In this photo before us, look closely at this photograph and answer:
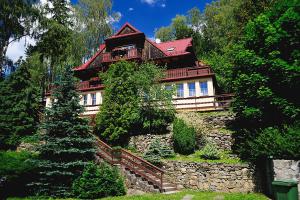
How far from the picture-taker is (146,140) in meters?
20.7

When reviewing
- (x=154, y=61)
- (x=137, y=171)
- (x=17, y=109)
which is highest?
(x=154, y=61)

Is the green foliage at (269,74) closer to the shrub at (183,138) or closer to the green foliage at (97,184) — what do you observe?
the shrub at (183,138)

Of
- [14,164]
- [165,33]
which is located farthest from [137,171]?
[165,33]

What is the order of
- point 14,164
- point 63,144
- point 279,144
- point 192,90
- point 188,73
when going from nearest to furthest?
point 279,144, point 14,164, point 63,144, point 192,90, point 188,73

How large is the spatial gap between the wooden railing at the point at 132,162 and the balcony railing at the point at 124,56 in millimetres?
16993

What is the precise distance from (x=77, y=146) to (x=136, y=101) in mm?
6721

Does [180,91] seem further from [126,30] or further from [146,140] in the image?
[126,30]

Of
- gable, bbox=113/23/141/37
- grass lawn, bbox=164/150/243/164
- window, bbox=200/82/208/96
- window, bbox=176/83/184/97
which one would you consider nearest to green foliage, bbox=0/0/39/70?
gable, bbox=113/23/141/37

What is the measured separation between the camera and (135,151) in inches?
806

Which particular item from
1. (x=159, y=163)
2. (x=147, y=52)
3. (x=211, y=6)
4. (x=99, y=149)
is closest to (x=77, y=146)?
(x=99, y=149)

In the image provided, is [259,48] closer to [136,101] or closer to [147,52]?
[136,101]

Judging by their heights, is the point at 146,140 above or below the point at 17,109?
below

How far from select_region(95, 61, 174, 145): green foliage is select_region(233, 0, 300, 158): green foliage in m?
6.39

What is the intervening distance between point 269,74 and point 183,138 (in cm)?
723
